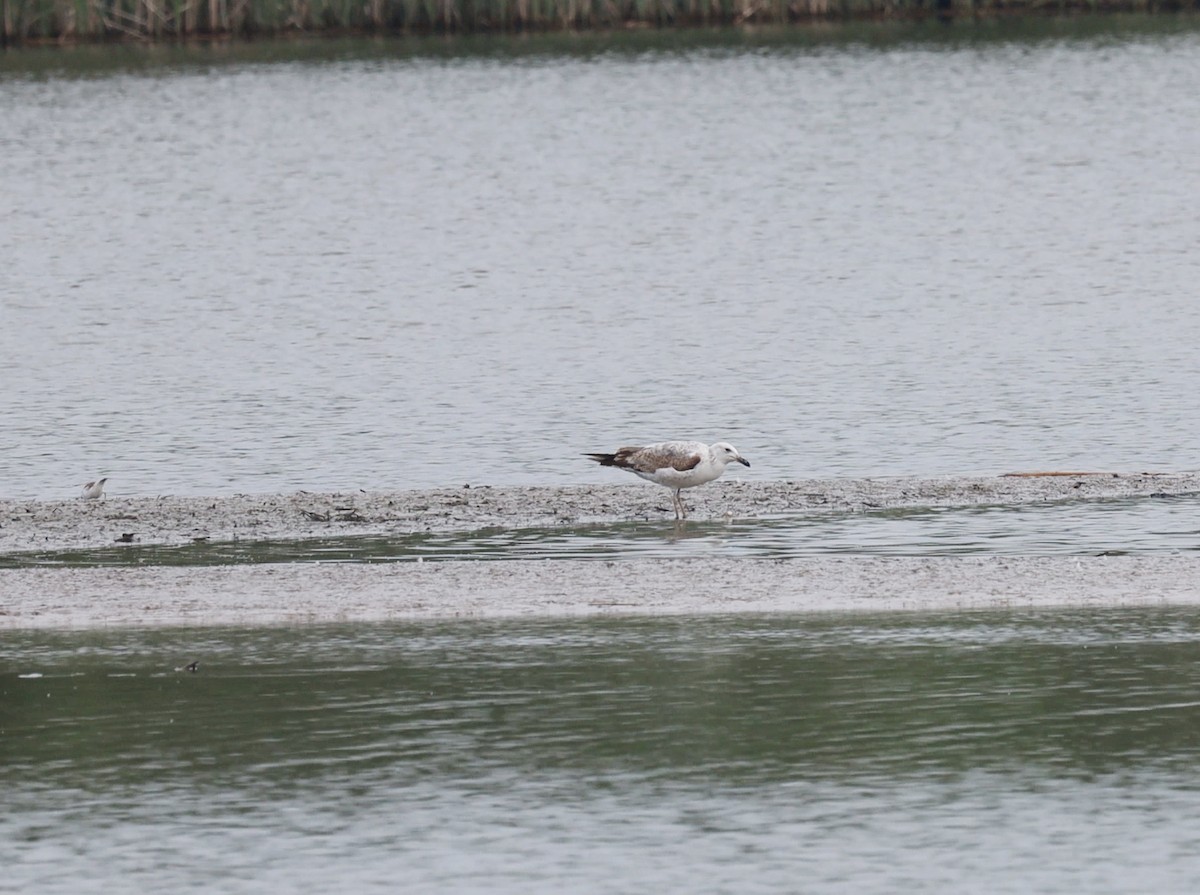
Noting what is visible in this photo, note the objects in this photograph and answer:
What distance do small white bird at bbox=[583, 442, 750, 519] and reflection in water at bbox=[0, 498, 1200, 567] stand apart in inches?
14.5

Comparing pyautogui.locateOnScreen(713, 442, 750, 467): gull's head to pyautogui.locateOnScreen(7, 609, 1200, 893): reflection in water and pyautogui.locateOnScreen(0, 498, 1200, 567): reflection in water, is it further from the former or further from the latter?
pyautogui.locateOnScreen(7, 609, 1200, 893): reflection in water

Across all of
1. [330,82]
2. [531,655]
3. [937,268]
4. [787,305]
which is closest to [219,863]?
[531,655]

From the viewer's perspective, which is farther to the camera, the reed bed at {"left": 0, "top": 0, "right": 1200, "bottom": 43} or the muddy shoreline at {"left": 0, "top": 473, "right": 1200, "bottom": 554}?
the reed bed at {"left": 0, "top": 0, "right": 1200, "bottom": 43}

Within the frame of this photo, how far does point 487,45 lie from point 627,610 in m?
52.9

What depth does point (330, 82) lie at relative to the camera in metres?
62.3

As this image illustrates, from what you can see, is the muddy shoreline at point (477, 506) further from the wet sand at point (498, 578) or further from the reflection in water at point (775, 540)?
the reflection in water at point (775, 540)

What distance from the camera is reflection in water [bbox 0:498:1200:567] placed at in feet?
56.1

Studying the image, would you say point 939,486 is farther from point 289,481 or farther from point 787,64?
point 787,64

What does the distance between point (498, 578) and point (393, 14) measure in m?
53.5

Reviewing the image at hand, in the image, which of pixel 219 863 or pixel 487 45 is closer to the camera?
pixel 219 863

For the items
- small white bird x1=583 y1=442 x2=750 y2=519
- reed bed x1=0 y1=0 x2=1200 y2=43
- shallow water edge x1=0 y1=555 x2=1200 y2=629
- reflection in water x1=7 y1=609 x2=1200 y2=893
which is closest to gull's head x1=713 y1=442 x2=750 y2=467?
small white bird x1=583 y1=442 x2=750 y2=519

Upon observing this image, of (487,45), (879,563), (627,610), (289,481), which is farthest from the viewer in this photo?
(487,45)

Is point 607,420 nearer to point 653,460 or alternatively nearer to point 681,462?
point 653,460

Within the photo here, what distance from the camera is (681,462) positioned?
18453mm
